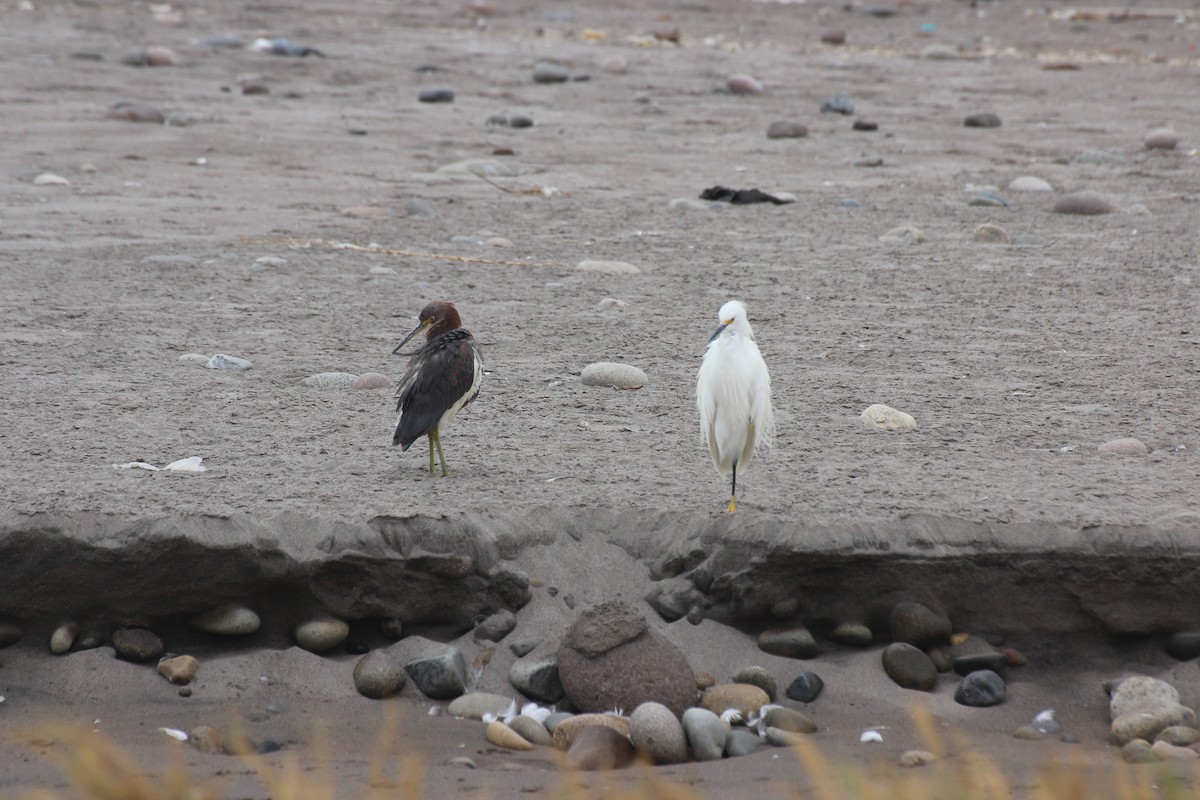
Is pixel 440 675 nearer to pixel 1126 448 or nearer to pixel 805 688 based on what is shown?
pixel 805 688

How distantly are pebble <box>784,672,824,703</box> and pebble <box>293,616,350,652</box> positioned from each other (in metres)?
1.40

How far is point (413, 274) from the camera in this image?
23.6ft

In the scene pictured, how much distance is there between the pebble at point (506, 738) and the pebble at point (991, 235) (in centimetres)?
532

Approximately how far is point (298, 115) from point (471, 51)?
4430 millimetres

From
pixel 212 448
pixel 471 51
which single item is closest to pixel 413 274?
pixel 212 448

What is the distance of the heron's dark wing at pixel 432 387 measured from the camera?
4.32m

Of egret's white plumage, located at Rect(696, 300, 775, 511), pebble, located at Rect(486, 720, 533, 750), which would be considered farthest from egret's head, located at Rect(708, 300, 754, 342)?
Answer: pebble, located at Rect(486, 720, 533, 750)

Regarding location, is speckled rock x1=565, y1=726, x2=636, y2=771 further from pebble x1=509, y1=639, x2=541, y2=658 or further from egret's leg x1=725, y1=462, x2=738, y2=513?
egret's leg x1=725, y1=462, x2=738, y2=513

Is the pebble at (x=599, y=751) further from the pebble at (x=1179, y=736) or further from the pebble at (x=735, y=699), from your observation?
the pebble at (x=1179, y=736)

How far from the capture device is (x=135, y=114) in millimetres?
11070

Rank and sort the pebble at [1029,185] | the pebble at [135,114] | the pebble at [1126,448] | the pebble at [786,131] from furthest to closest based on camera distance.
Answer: the pebble at [786,131] < the pebble at [135,114] < the pebble at [1029,185] < the pebble at [1126,448]

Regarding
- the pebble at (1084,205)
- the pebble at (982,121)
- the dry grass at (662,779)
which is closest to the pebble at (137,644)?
the dry grass at (662,779)

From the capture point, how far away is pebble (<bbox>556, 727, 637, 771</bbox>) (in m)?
3.42

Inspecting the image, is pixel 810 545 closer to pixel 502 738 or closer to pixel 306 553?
pixel 502 738
